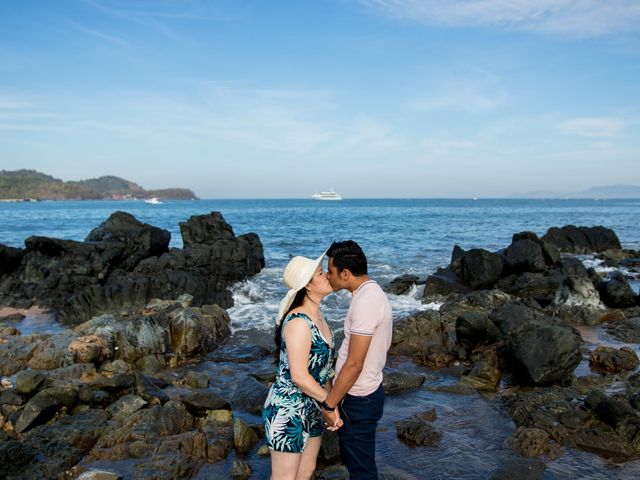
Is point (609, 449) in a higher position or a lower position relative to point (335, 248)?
lower

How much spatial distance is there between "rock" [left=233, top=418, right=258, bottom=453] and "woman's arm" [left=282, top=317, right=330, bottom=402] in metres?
3.66

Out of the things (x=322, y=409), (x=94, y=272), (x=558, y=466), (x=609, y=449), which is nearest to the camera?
(x=322, y=409)

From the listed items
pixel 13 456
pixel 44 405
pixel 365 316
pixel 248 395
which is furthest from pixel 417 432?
pixel 44 405

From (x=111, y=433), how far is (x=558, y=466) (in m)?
6.05

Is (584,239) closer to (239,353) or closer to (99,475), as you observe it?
(239,353)

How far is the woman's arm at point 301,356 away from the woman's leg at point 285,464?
0.54 metres

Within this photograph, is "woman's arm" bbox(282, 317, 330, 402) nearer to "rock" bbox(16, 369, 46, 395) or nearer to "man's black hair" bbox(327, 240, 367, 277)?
"man's black hair" bbox(327, 240, 367, 277)

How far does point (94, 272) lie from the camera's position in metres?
20.1

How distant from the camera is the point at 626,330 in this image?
13070 millimetres

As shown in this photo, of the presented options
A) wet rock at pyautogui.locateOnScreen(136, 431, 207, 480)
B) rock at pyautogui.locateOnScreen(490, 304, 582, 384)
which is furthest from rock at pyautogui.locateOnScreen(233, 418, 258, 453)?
rock at pyautogui.locateOnScreen(490, 304, 582, 384)

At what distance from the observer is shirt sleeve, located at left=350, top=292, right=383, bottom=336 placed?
148 inches

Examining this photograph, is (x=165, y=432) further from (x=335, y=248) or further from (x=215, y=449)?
(x=335, y=248)

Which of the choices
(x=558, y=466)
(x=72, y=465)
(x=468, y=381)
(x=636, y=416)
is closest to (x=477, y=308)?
(x=468, y=381)

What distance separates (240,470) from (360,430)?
2.86 m
